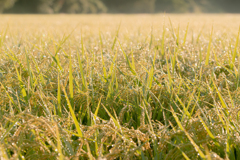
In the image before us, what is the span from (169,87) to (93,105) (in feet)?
1.18

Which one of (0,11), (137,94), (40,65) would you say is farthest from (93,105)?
(0,11)

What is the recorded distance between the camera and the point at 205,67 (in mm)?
1206

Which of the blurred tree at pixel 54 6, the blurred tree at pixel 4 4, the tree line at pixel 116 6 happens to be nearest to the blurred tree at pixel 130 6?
the tree line at pixel 116 6

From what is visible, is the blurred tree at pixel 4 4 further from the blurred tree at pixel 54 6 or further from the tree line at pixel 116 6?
the blurred tree at pixel 54 6

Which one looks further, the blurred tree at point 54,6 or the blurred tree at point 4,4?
the blurred tree at point 54,6

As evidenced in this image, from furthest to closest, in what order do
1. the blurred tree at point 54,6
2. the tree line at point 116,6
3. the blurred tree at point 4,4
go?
the tree line at point 116,6 < the blurred tree at point 54,6 < the blurred tree at point 4,4

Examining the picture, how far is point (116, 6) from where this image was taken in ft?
106

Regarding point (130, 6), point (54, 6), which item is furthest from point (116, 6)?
point (54, 6)

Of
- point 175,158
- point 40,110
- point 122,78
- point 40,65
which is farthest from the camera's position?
point 40,65

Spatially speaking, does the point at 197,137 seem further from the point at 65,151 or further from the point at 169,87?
the point at 65,151

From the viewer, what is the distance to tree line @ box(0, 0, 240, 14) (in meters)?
24.7

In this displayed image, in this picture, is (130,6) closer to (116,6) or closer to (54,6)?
(116,6)

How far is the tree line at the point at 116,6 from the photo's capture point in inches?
973

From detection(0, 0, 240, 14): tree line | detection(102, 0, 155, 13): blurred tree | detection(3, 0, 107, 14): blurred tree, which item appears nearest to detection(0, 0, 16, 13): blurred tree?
detection(0, 0, 240, 14): tree line
